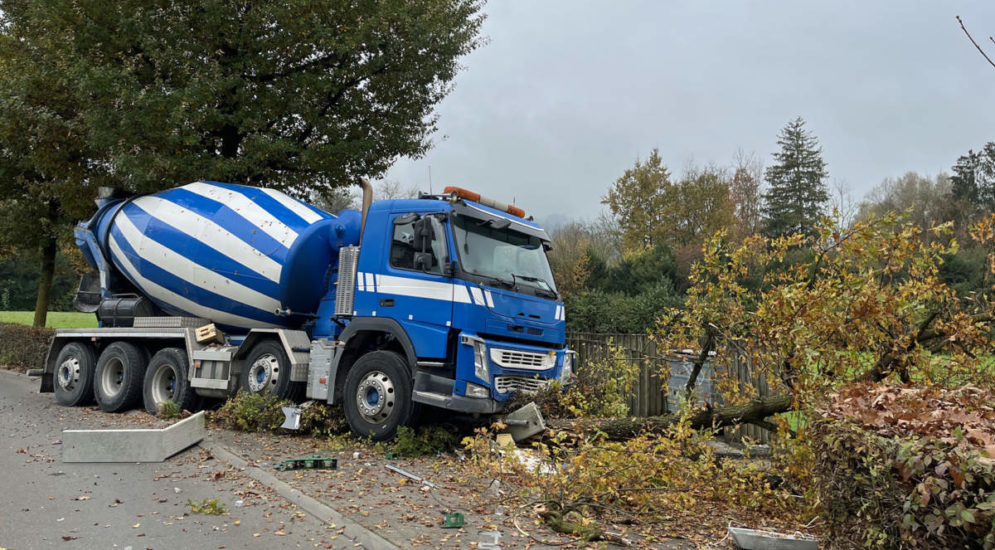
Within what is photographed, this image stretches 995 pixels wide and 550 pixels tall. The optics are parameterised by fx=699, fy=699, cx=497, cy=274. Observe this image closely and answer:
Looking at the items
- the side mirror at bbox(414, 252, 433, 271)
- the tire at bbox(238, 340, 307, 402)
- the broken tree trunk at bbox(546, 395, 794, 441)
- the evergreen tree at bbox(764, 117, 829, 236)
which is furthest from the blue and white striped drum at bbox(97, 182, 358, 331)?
the evergreen tree at bbox(764, 117, 829, 236)

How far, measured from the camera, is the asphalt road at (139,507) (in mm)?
4969

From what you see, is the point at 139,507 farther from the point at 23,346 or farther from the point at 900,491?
the point at 23,346

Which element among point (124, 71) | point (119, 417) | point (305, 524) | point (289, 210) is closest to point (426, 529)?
point (305, 524)

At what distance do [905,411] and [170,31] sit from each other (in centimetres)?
1413

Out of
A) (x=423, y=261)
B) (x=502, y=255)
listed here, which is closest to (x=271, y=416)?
(x=423, y=261)

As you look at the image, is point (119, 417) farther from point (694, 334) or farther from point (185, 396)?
point (694, 334)

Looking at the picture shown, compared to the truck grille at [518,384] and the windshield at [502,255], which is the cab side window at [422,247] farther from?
the truck grille at [518,384]

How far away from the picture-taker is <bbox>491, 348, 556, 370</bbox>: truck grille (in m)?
8.07

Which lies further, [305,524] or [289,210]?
[289,210]

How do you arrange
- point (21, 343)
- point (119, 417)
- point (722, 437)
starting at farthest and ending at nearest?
point (21, 343), point (119, 417), point (722, 437)

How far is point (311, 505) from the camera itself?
5613 millimetres

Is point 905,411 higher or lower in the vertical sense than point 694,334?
lower

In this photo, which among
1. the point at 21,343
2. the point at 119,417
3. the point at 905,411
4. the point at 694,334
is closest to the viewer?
the point at 905,411

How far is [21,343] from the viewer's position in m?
19.8
